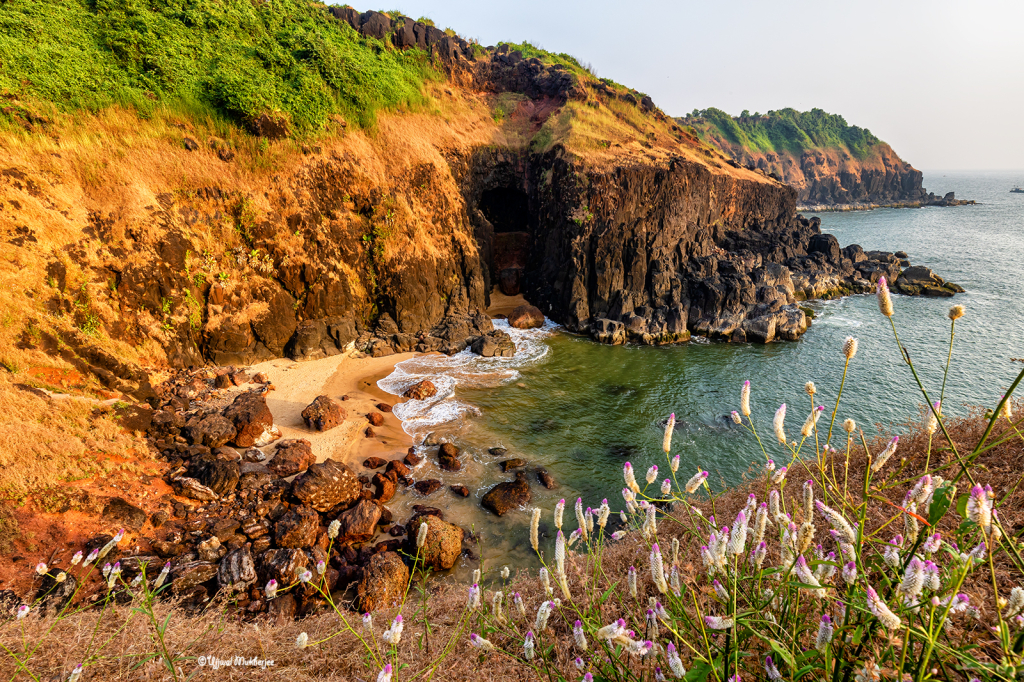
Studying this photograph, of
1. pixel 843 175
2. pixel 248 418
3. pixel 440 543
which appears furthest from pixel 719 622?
pixel 843 175

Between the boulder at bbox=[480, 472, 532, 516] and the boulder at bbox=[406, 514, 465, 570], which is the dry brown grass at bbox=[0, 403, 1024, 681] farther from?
the boulder at bbox=[480, 472, 532, 516]

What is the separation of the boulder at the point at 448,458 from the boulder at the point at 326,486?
2.83 m

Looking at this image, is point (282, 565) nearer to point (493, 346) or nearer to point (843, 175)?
point (493, 346)

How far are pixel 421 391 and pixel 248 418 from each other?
22.0ft

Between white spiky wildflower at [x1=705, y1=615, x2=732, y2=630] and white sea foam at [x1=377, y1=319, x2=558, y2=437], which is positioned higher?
white spiky wildflower at [x1=705, y1=615, x2=732, y2=630]

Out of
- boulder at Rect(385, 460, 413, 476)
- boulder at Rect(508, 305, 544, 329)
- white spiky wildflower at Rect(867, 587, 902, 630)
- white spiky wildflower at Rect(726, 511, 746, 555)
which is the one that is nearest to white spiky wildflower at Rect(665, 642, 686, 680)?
white spiky wildflower at Rect(726, 511, 746, 555)

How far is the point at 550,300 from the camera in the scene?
30.3m

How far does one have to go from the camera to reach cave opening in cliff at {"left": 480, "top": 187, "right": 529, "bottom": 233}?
3509cm

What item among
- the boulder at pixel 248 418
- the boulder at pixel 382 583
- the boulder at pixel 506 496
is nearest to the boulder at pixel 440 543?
the boulder at pixel 382 583

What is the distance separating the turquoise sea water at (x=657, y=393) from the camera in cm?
1438

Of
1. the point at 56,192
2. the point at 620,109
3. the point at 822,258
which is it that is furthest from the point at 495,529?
the point at 822,258

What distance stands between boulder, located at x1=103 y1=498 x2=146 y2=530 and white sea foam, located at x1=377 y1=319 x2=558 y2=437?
8.08m

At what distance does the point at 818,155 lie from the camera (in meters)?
107

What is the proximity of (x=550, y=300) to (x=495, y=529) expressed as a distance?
2037 centimetres
